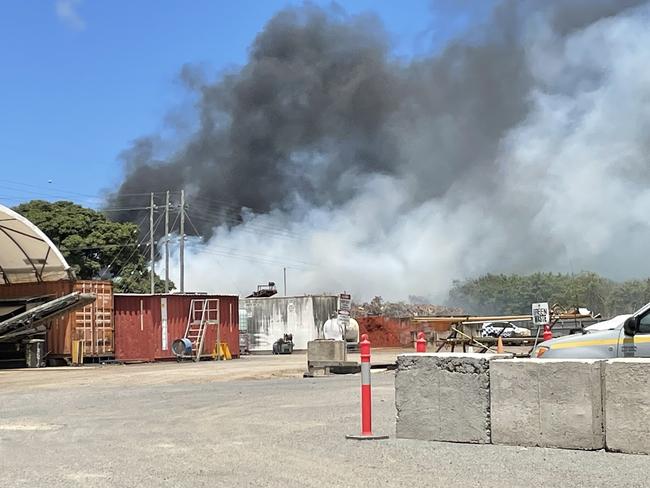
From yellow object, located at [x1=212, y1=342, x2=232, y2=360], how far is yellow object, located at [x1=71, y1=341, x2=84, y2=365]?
5.80 meters

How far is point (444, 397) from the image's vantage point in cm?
884

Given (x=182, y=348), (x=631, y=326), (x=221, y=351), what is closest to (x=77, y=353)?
(x=182, y=348)

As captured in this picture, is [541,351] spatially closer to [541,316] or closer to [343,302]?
[343,302]

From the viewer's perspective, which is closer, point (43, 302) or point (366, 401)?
point (366, 401)

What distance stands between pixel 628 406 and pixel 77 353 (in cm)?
2682

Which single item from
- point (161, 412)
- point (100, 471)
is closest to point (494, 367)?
point (100, 471)

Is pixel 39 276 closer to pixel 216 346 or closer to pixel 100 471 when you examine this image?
pixel 216 346

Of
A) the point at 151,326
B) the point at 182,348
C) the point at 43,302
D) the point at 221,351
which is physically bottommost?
the point at 221,351

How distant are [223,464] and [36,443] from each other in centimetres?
313

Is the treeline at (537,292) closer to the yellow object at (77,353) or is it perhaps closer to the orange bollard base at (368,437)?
the yellow object at (77,353)

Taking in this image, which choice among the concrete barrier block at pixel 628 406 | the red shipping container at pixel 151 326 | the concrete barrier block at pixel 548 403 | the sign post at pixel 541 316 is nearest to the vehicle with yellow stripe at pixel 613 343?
the concrete barrier block at pixel 548 403

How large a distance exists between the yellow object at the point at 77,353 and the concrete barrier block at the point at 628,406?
26500mm

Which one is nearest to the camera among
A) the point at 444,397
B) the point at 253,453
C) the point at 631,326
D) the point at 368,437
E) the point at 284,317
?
the point at 253,453

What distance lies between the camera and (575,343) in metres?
10.4
